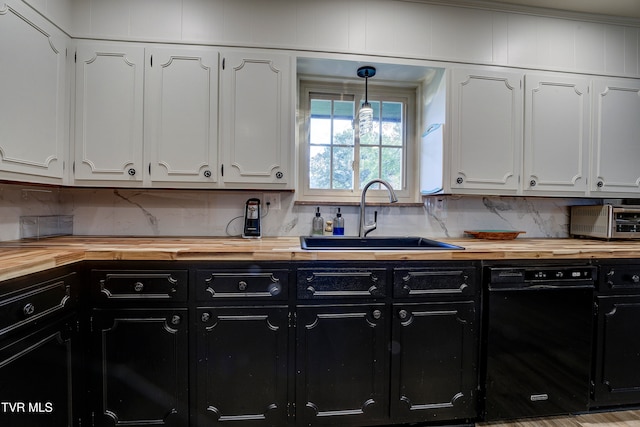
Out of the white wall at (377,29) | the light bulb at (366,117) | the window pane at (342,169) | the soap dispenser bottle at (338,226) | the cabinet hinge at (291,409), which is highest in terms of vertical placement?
the white wall at (377,29)

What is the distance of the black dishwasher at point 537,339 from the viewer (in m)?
1.45

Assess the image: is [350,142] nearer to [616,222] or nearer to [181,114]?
[181,114]

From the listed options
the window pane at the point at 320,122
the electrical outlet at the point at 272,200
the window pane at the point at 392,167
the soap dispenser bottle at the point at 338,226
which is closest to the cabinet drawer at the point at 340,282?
the soap dispenser bottle at the point at 338,226

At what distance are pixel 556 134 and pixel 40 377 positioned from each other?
2891 millimetres

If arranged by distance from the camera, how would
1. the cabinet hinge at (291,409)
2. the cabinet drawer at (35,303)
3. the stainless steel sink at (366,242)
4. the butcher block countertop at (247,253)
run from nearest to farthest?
the cabinet drawer at (35,303), the butcher block countertop at (247,253), the cabinet hinge at (291,409), the stainless steel sink at (366,242)

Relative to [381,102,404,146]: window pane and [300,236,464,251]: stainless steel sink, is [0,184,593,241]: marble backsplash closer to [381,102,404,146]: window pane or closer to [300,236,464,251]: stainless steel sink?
[300,236,464,251]: stainless steel sink

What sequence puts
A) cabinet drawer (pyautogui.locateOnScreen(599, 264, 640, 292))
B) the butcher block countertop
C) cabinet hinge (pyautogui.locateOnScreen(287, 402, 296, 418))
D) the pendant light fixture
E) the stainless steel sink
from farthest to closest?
the pendant light fixture → the stainless steel sink → cabinet drawer (pyautogui.locateOnScreen(599, 264, 640, 292)) → cabinet hinge (pyautogui.locateOnScreen(287, 402, 296, 418)) → the butcher block countertop

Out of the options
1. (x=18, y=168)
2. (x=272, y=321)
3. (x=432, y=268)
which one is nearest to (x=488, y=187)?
(x=432, y=268)

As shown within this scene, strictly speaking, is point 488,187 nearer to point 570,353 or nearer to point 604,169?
point 604,169

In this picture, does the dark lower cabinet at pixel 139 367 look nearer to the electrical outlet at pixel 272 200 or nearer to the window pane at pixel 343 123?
the electrical outlet at pixel 272 200

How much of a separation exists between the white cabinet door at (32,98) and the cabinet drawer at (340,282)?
1.37 meters

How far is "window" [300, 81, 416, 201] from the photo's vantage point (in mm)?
2096

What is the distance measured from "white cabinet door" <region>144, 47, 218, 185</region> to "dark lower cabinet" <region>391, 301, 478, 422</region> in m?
1.31

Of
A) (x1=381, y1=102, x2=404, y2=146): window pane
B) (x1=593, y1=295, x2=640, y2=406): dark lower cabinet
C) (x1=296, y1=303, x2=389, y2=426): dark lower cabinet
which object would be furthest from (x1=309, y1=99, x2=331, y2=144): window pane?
(x1=593, y1=295, x2=640, y2=406): dark lower cabinet
